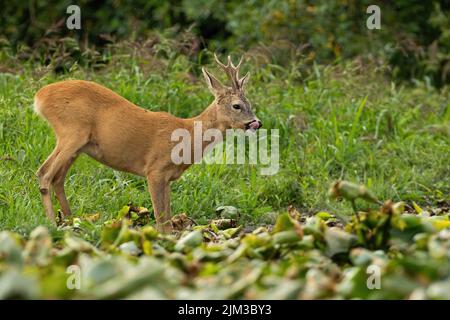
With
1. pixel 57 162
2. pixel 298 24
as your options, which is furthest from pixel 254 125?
pixel 298 24

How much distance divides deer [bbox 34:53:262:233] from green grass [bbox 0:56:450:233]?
30cm

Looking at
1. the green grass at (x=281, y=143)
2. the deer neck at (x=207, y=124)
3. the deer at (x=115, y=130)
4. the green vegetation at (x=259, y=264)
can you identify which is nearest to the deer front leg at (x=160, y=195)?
the deer at (x=115, y=130)

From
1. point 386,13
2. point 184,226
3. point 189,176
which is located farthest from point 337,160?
point 386,13

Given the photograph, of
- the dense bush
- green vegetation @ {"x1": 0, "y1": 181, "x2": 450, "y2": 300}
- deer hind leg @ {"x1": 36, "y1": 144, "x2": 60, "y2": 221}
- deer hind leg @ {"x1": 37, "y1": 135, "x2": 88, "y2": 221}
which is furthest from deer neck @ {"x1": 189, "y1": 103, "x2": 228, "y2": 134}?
the dense bush

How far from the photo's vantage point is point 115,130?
738 cm

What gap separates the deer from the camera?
284 inches

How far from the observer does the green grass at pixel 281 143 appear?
7.71 m

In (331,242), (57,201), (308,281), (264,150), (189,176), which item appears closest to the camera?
(308,281)

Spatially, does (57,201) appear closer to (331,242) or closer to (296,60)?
(331,242)

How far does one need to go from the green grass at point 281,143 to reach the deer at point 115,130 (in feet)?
0.97

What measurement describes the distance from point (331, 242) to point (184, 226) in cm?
269

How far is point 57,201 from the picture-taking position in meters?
7.48

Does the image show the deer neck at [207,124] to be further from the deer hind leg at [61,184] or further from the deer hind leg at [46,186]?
the deer hind leg at [46,186]

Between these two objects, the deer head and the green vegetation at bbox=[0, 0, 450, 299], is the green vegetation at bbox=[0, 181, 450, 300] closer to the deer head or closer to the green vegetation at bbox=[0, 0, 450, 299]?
the green vegetation at bbox=[0, 0, 450, 299]
